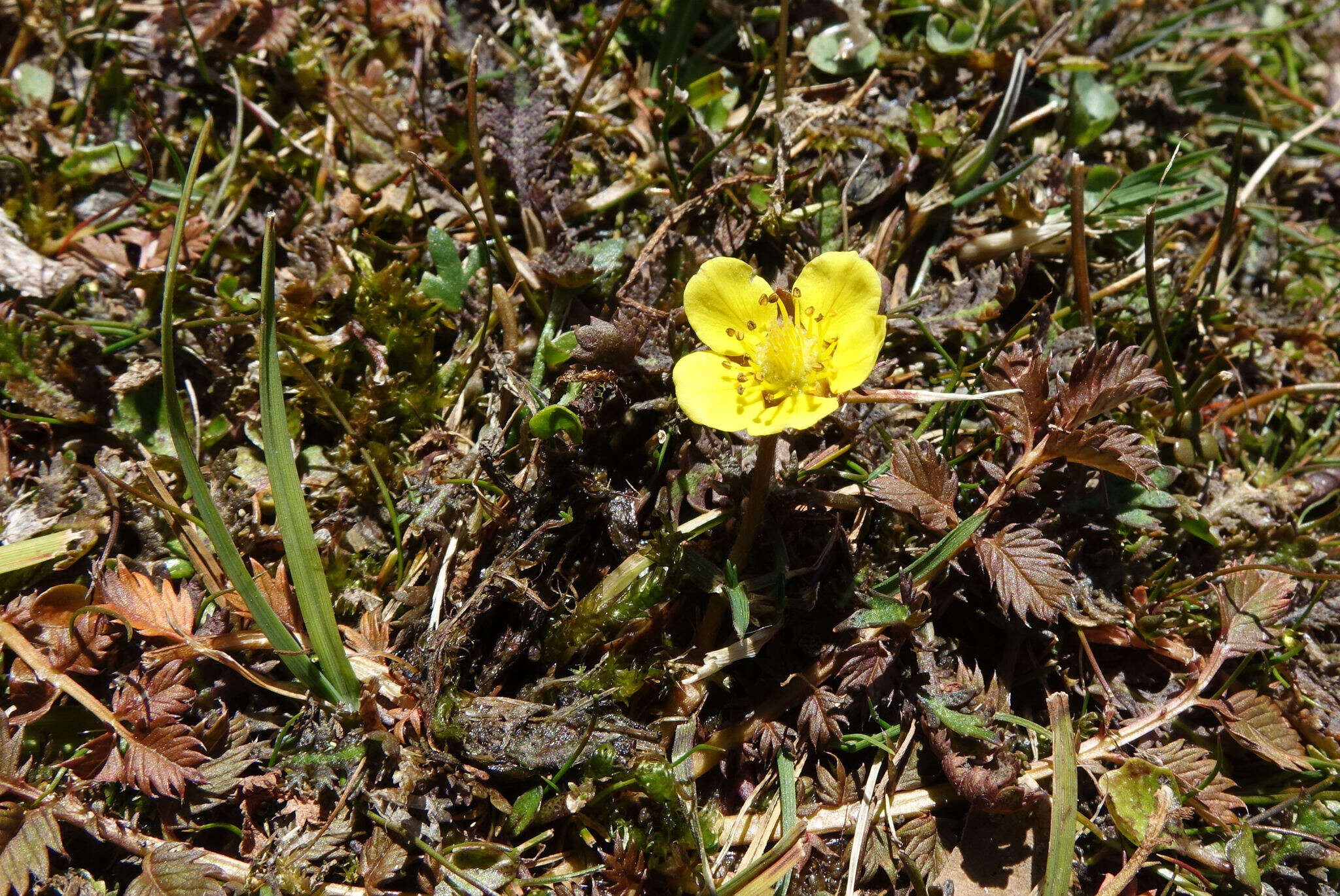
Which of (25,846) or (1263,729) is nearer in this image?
(25,846)

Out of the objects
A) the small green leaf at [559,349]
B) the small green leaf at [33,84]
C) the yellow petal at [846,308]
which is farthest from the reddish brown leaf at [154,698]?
the small green leaf at [33,84]

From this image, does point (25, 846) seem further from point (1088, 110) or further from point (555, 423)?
point (1088, 110)

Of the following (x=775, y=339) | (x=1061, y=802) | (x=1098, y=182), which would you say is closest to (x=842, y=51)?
(x=1098, y=182)

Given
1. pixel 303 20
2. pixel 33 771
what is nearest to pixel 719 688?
pixel 33 771

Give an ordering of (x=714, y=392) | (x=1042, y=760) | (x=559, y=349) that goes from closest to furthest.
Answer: (x=714, y=392)
(x=1042, y=760)
(x=559, y=349)

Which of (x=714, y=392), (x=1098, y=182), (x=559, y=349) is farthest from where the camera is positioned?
(x=1098, y=182)

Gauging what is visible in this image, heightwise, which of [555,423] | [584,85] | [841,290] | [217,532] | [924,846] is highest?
[584,85]
